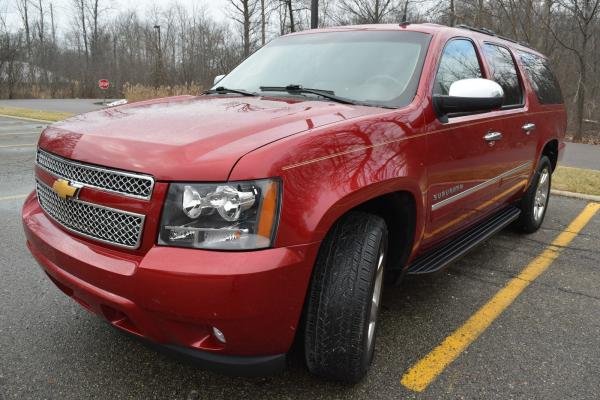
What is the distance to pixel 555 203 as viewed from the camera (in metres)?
6.48

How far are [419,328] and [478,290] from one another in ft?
2.74

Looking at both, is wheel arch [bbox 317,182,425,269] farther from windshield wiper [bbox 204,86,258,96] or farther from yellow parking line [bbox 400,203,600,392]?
windshield wiper [bbox 204,86,258,96]

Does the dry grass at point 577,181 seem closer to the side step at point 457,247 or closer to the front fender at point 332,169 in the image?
the side step at point 457,247

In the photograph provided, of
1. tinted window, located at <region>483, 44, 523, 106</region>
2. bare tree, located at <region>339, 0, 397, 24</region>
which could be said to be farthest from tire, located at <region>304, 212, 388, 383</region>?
bare tree, located at <region>339, 0, 397, 24</region>

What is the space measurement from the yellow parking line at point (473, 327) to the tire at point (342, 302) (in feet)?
1.28

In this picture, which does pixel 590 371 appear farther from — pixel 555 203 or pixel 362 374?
pixel 555 203

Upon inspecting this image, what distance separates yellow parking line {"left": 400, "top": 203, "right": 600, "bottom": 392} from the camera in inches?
102

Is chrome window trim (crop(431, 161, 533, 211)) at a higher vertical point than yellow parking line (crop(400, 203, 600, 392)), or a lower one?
higher

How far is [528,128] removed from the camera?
4.24 meters

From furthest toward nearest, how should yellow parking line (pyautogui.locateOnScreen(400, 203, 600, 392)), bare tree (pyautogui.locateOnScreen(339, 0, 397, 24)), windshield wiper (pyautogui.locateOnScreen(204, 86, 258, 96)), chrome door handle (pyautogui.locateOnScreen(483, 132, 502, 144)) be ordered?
1. bare tree (pyautogui.locateOnScreen(339, 0, 397, 24))
2. chrome door handle (pyautogui.locateOnScreen(483, 132, 502, 144))
3. windshield wiper (pyautogui.locateOnScreen(204, 86, 258, 96))
4. yellow parking line (pyautogui.locateOnScreen(400, 203, 600, 392))

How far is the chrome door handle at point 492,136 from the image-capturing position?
11.3ft

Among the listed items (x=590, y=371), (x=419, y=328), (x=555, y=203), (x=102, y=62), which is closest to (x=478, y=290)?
(x=419, y=328)

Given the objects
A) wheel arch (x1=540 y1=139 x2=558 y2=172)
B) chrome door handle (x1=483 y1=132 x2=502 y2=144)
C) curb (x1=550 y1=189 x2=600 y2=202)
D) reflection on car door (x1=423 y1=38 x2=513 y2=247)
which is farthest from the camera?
curb (x1=550 y1=189 x2=600 y2=202)

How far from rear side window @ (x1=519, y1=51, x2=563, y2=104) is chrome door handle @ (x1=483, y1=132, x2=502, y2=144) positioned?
1.28 meters
